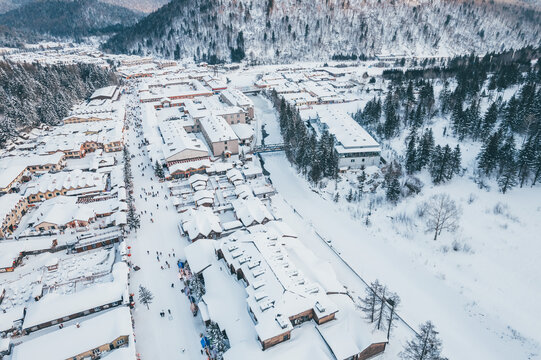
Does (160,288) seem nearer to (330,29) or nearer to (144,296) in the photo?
(144,296)

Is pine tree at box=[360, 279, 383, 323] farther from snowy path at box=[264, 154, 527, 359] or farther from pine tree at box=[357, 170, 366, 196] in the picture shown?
pine tree at box=[357, 170, 366, 196]

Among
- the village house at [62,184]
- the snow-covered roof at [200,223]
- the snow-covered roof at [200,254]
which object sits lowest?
the snow-covered roof at [200,254]

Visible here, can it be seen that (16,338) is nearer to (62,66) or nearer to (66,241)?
(66,241)

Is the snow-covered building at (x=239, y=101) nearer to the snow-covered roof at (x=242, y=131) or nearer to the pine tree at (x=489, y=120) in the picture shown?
the snow-covered roof at (x=242, y=131)

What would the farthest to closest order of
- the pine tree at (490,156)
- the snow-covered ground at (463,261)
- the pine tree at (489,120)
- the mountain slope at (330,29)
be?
the mountain slope at (330,29), the pine tree at (489,120), the pine tree at (490,156), the snow-covered ground at (463,261)

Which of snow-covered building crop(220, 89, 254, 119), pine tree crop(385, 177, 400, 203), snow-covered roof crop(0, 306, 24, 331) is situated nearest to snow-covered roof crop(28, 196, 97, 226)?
snow-covered roof crop(0, 306, 24, 331)

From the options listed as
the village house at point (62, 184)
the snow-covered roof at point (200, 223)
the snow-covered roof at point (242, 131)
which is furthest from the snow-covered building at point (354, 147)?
the village house at point (62, 184)

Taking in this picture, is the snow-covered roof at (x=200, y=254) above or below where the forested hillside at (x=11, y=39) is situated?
below
